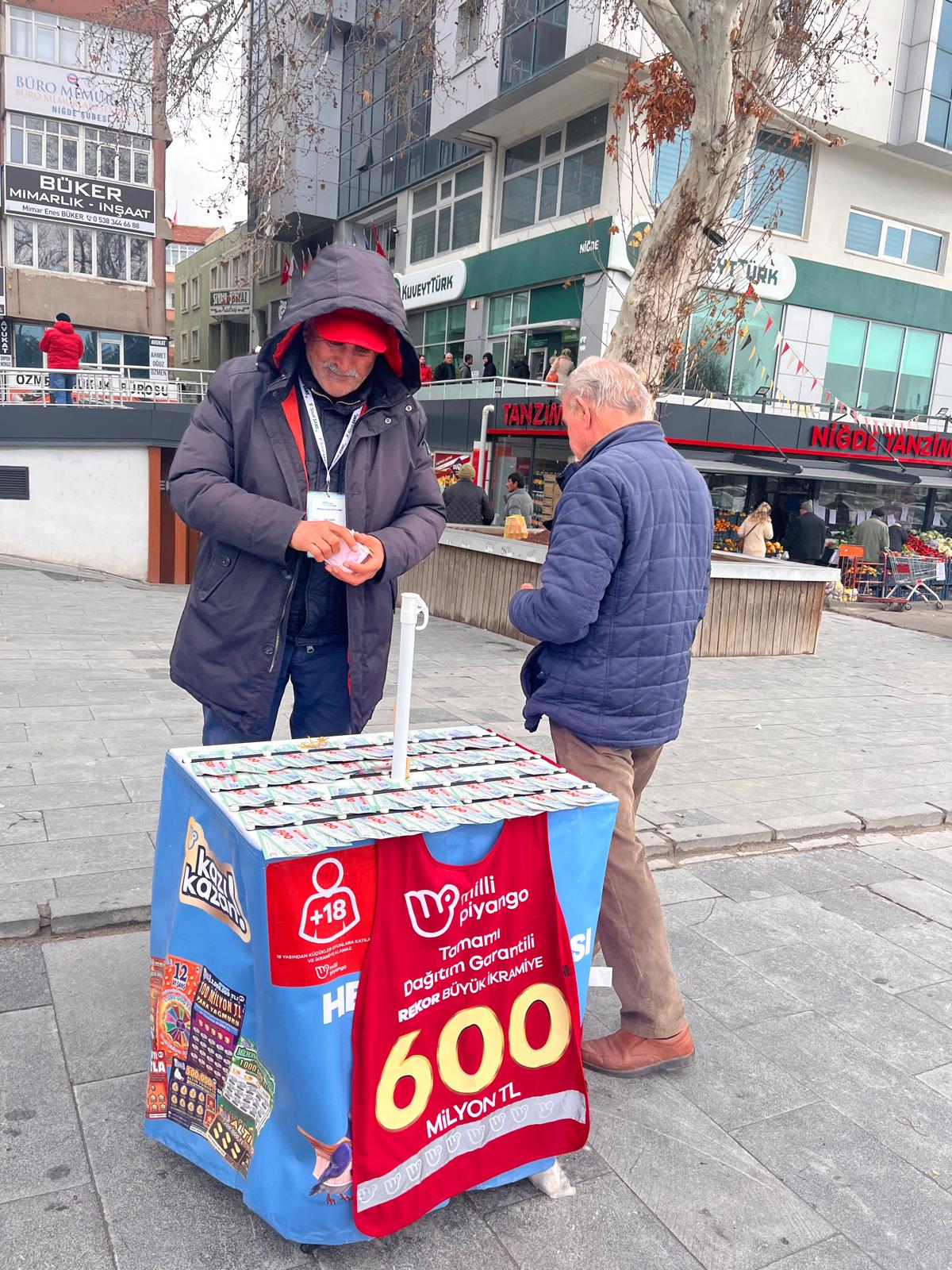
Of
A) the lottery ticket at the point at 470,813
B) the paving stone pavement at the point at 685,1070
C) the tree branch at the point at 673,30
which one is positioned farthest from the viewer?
the tree branch at the point at 673,30

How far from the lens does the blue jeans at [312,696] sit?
2758 mm

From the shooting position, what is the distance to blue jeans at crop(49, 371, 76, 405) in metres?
15.8

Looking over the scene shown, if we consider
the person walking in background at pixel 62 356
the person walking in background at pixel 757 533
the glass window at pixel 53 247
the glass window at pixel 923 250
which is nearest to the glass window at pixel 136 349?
the glass window at pixel 53 247

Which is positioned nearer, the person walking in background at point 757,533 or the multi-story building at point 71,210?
the person walking in background at point 757,533

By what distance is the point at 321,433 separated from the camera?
8.84 feet

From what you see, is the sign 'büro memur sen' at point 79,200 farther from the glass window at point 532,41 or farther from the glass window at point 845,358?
the glass window at point 845,358

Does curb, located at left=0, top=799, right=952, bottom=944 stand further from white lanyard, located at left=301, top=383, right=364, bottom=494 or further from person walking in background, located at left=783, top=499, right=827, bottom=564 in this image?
person walking in background, located at left=783, top=499, right=827, bottom=564

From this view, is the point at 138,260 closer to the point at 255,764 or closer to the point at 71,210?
the point at 71,210

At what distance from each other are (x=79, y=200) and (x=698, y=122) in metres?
27.9

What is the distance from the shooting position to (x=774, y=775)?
5.75 m

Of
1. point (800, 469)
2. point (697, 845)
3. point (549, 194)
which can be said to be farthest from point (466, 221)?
→ point (697, 845)

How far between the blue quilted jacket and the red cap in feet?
2.20

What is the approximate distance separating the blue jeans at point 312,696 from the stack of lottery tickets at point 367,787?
410 mm

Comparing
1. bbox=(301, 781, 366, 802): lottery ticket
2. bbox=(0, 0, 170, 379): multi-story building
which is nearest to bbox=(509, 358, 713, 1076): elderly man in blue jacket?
bbox=(301, 781, 366, 802): lottery ticket
